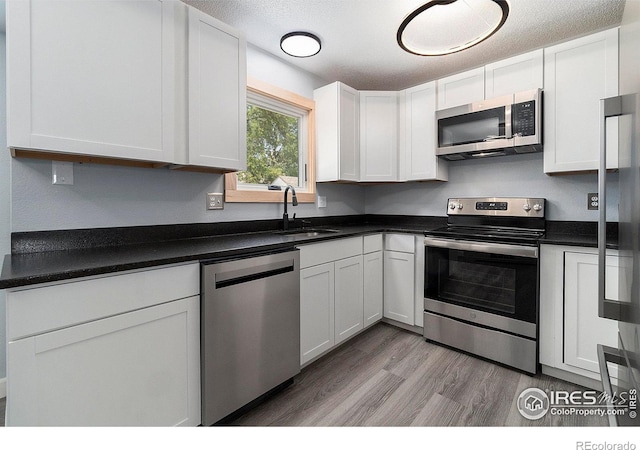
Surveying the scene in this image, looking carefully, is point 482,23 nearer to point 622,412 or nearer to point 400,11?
point 400,11

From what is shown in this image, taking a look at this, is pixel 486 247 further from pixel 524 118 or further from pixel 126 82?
pixel 126 82

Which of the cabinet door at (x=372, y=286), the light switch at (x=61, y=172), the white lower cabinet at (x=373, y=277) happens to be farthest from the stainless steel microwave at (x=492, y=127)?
the light switch at (x=61, y=172)

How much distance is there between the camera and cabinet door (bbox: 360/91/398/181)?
2959mm

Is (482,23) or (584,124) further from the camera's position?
(584,124)

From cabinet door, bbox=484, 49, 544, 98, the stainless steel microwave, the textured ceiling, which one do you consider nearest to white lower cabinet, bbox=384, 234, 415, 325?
the stainless steel microwave

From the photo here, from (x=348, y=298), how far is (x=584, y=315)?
1.50 metres

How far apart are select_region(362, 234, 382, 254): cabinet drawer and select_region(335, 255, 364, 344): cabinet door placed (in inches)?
4.7

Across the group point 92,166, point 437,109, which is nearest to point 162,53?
point 92,166

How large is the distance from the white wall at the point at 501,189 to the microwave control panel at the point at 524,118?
39 centimetres

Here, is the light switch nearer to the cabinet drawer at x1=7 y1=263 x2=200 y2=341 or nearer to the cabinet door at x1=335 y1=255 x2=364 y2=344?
the cabinet drawer at x1=7 y1=263 x2=200 y2=341

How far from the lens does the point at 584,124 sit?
2.02 meters

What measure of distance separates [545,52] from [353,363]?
2.66 m

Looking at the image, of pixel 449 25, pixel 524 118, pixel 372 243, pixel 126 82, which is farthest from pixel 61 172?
pixel 524 118

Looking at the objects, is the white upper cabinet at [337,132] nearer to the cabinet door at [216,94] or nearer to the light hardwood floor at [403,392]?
the cabinet door at [216,94]
